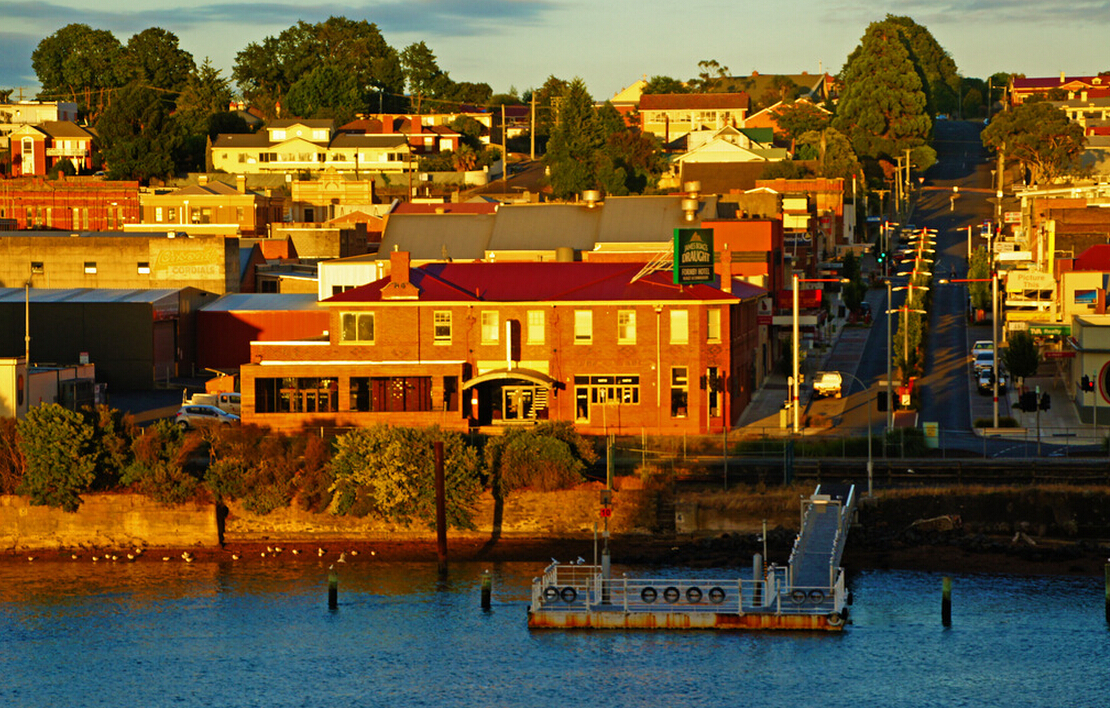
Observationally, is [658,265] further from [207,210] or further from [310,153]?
[310,153]

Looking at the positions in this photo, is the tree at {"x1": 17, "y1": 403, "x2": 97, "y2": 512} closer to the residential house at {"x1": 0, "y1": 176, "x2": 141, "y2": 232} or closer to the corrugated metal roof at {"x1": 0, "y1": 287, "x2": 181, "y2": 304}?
the corrugated metal roof at {"x1": 0, "y1": 287, "x2": 181, "y2": 304}

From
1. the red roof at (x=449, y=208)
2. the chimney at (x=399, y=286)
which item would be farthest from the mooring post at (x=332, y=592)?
the red roof at (x=449, y=208)

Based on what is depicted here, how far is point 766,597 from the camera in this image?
51.0 metres

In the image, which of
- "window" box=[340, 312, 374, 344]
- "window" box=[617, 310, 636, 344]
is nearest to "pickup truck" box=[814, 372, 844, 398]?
"window" box=[617, 310, 636, 344]

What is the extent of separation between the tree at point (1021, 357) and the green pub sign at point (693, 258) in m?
17.0

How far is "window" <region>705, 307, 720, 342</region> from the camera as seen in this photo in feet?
244

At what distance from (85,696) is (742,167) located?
132m

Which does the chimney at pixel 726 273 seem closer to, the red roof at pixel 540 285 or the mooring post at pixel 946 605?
the red roof at pixel 540 285

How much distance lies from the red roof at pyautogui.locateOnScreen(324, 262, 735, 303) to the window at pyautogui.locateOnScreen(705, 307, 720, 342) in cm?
70

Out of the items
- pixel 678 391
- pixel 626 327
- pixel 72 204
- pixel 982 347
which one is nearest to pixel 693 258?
pixel 626 327

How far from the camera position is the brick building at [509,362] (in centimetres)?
7400

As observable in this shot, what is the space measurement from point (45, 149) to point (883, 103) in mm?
96329

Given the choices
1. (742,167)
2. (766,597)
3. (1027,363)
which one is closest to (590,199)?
(1027,363)

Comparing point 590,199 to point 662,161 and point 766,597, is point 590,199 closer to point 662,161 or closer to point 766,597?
point 766,597
